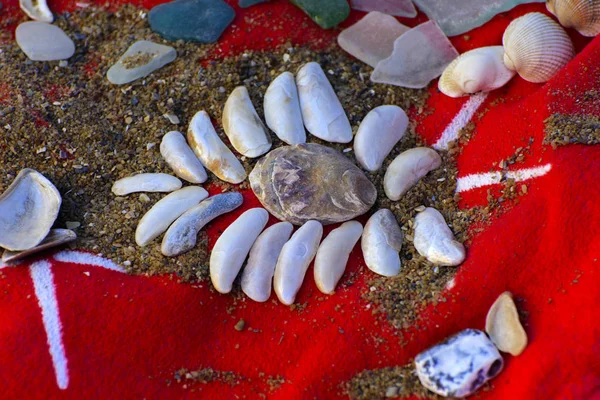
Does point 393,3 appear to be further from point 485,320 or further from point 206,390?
point 206,390

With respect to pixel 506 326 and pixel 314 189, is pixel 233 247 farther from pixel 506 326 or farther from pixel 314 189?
pixel 506 326

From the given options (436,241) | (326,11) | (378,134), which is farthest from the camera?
(326,11)

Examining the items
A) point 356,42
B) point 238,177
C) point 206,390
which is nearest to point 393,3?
point 356,42

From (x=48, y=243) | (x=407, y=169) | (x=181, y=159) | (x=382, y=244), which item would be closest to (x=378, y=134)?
(x=407, y=169)

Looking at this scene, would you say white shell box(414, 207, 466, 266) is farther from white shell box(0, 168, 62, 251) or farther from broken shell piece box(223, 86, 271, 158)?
white shell box(0, 168, 62, 251)

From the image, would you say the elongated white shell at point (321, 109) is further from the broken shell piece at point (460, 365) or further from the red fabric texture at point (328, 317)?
the broken shell piece at point (460, 365)

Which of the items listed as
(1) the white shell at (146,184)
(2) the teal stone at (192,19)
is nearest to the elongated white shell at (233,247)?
(1) the white shell at (146,184)

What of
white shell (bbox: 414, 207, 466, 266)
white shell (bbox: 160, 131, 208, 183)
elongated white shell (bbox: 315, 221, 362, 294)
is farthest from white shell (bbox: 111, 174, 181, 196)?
white shell (bbox: 414, 207, 466, 266)
